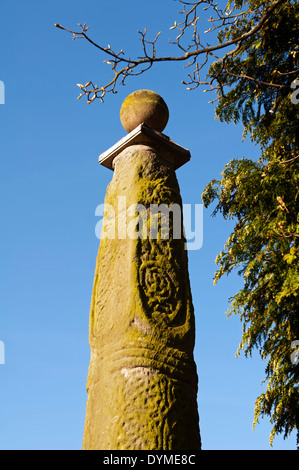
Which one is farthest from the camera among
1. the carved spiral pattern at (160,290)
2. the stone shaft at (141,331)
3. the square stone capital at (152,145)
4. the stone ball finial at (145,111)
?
the stone ball finial at (145,111)

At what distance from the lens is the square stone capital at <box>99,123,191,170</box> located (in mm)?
3492

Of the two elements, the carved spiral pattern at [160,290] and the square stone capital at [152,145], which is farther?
the square stone capital at [152,145]

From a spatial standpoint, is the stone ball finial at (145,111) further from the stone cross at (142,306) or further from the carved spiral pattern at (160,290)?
the carved spiral pattern at (160,290)

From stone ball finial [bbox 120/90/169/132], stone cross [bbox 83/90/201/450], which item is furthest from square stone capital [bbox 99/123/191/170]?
stone ball finial [bbox 120/90/169/132]

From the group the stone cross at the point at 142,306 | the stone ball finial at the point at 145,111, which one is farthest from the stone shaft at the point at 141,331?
the stone ball finial at the point at 145,111

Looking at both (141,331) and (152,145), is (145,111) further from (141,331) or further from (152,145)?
(141,331)

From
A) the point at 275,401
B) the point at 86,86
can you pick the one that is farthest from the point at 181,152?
the point at 275,401

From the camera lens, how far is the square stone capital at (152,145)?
349 centimetres

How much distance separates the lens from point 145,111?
3631 mm

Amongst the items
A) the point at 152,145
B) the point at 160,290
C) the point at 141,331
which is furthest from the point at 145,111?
the point at 141,331

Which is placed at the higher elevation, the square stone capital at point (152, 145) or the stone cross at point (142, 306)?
the square stone capital at point (152, 145)

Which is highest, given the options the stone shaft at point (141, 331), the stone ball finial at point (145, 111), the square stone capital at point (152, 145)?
the stone ball finial at point (145, 111)

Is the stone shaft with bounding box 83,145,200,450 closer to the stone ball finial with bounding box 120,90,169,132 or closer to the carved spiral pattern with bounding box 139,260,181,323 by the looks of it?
the carved spiral pattern with bounding box 139,260,181,323

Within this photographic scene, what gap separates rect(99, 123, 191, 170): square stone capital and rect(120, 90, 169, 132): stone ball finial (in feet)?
0.40
